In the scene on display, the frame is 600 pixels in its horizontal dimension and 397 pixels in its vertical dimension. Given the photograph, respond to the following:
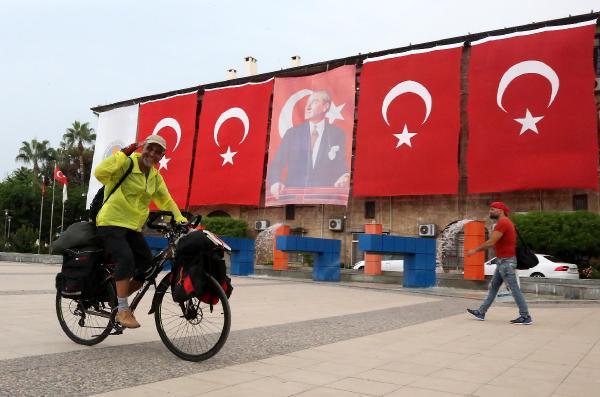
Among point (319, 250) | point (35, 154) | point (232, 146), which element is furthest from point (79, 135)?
point (319, 250)

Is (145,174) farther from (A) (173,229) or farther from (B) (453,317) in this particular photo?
(B) (453,317)

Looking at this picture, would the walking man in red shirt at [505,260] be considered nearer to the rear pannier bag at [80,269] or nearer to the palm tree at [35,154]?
the rear pannier bag at [80,269]

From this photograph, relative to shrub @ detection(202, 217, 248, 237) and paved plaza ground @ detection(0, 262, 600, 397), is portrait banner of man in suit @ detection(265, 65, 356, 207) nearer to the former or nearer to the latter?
shrub @ detection(202, 217, 248, 237)

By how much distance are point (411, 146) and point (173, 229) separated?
21784 millimetres

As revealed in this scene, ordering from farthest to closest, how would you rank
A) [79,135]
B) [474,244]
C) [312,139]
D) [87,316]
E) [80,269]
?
[79,135]
[312,139]
[474,244]
[87,316]
[80,269]

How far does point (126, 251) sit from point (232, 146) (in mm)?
27731

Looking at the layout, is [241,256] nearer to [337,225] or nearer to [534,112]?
[337,225]

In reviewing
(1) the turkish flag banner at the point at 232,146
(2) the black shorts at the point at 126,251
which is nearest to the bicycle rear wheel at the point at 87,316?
(2) the black shorts at the point at 126,251

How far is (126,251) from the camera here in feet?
14.7

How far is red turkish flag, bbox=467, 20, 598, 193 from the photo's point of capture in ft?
71.5

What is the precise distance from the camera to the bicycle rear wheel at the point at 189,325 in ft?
13.7

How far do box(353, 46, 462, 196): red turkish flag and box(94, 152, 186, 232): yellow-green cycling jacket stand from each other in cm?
2090

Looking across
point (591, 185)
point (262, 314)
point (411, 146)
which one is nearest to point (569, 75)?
point (591, 185)

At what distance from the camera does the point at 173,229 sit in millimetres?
4492
